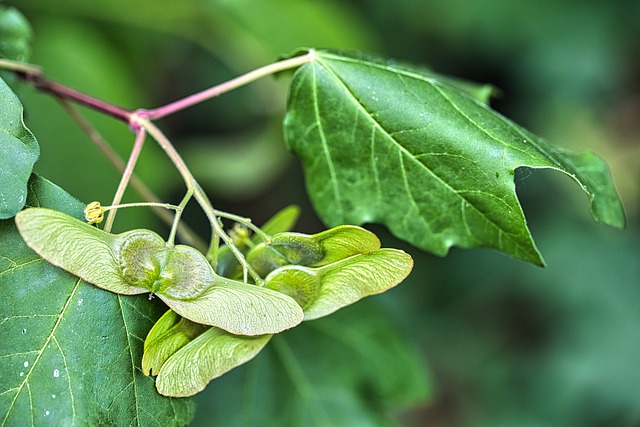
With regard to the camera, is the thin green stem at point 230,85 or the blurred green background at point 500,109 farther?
the blurred green background at point 500,109

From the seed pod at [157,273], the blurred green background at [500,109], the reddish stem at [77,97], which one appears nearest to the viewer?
the seed pod at [157,273]

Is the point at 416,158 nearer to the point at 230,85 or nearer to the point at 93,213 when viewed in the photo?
the point at 230,85

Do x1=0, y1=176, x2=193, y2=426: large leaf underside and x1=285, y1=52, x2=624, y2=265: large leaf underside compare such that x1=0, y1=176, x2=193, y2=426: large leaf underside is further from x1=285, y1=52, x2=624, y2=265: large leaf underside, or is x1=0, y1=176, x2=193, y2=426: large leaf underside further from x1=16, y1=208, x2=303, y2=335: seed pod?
x1=285, y1=52, x2=624, y2=265: large leaf underside

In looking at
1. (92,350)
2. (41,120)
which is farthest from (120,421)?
(41,120)

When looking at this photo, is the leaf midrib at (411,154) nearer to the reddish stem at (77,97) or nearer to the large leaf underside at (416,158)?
the large leaf underside at (416,158)

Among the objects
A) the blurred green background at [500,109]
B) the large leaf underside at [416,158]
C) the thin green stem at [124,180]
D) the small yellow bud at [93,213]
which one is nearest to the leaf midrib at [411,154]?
the large leaf underside at [416,158]

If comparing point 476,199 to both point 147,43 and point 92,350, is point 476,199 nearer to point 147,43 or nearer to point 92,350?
point 92,350

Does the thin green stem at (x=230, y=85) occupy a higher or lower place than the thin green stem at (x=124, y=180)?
higher
